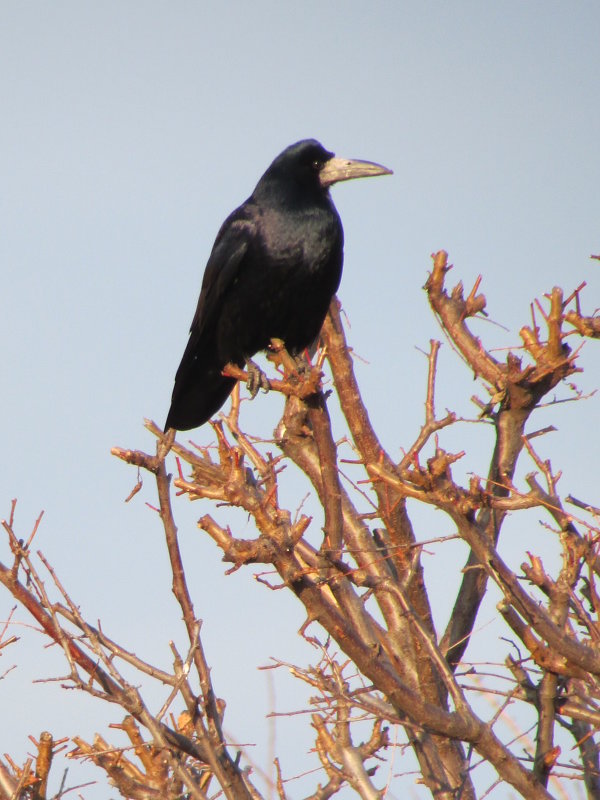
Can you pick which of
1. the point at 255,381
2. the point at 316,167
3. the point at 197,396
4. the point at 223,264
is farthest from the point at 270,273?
the point at 197,396

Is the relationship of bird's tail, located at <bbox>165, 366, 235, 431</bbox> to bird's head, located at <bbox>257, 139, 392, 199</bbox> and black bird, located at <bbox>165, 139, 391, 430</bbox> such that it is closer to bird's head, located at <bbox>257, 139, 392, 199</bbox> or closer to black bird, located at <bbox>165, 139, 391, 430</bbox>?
black bird, located at <bbox>165, 139, 391, 430</bbox>

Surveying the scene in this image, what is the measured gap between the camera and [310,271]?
677 centimetres

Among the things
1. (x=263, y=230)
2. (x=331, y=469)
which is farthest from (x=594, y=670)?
(x=263, y=230)

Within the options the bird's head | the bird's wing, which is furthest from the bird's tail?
the bird's head

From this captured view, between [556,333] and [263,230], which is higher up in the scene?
[263,230]

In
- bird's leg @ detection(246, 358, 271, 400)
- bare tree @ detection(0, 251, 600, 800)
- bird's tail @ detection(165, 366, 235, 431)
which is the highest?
bird's tail @ detection(165, 366, 235, 431)

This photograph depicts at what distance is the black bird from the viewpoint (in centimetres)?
684

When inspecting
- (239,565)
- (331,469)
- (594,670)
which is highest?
(331,469)

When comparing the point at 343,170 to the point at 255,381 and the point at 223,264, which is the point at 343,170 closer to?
the point at 223,264

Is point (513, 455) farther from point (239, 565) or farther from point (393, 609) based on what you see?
point (239, 565)

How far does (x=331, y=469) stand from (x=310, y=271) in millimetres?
2786

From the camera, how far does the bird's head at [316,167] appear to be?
7.41 m

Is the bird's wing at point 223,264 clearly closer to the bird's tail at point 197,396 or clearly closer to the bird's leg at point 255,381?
the bird's tail at point 197,396

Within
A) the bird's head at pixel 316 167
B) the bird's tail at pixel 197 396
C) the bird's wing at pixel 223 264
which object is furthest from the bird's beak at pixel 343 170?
the bird's tail at pixel 197 396
